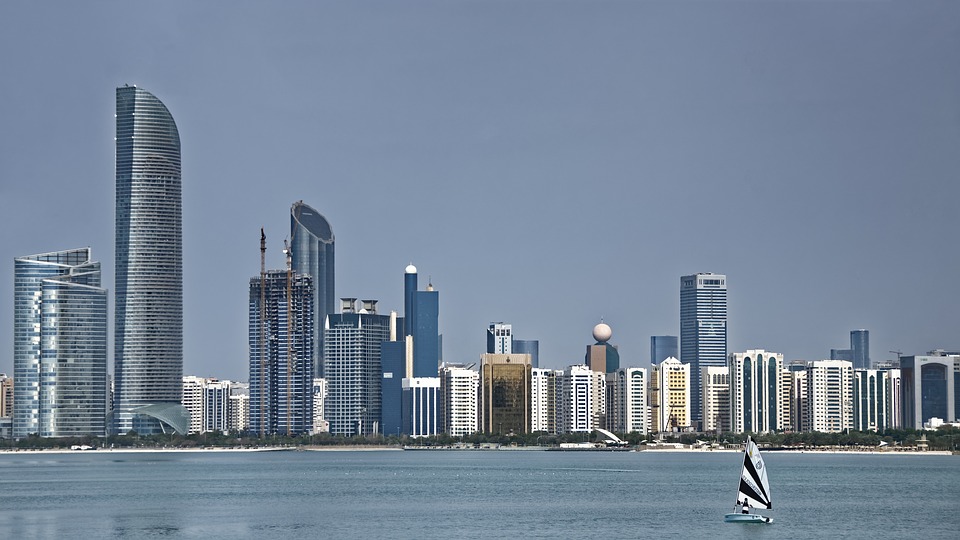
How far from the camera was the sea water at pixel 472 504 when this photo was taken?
264 feet

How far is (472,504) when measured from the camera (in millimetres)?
100562

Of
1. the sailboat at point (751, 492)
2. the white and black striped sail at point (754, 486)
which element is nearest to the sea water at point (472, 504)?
the sailboat at point (751, 492)

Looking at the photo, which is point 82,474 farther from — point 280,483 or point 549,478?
point 549,478

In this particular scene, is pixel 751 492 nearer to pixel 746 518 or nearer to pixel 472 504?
pixel 746 518

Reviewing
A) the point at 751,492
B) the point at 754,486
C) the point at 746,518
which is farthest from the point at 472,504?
the point at 746,518

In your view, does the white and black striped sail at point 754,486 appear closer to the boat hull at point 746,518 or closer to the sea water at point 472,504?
the boat hull at point 746,518

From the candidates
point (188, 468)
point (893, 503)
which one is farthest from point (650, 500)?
point (188, 468)

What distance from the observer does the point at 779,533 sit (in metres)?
77.8

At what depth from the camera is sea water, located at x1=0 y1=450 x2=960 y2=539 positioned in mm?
80438

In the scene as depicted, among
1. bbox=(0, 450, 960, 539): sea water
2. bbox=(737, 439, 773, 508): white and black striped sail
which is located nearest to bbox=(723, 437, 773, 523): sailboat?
bbox=(737, 439, 773, 508): white and black striped sail

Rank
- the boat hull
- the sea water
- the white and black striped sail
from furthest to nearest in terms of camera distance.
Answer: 1. the white and black striped sail
2. the boat hull
3. the sea water

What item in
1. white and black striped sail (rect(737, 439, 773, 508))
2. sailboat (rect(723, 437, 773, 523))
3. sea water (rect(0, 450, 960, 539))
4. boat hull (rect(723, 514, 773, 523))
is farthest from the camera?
white and black striped sail (rect(737, 439, 773, 508))

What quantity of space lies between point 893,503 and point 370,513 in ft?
117

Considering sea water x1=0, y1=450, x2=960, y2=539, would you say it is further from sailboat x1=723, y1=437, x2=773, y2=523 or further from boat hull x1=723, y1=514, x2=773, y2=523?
sailboat x1=723, y1=437, x2=773, y2=523
